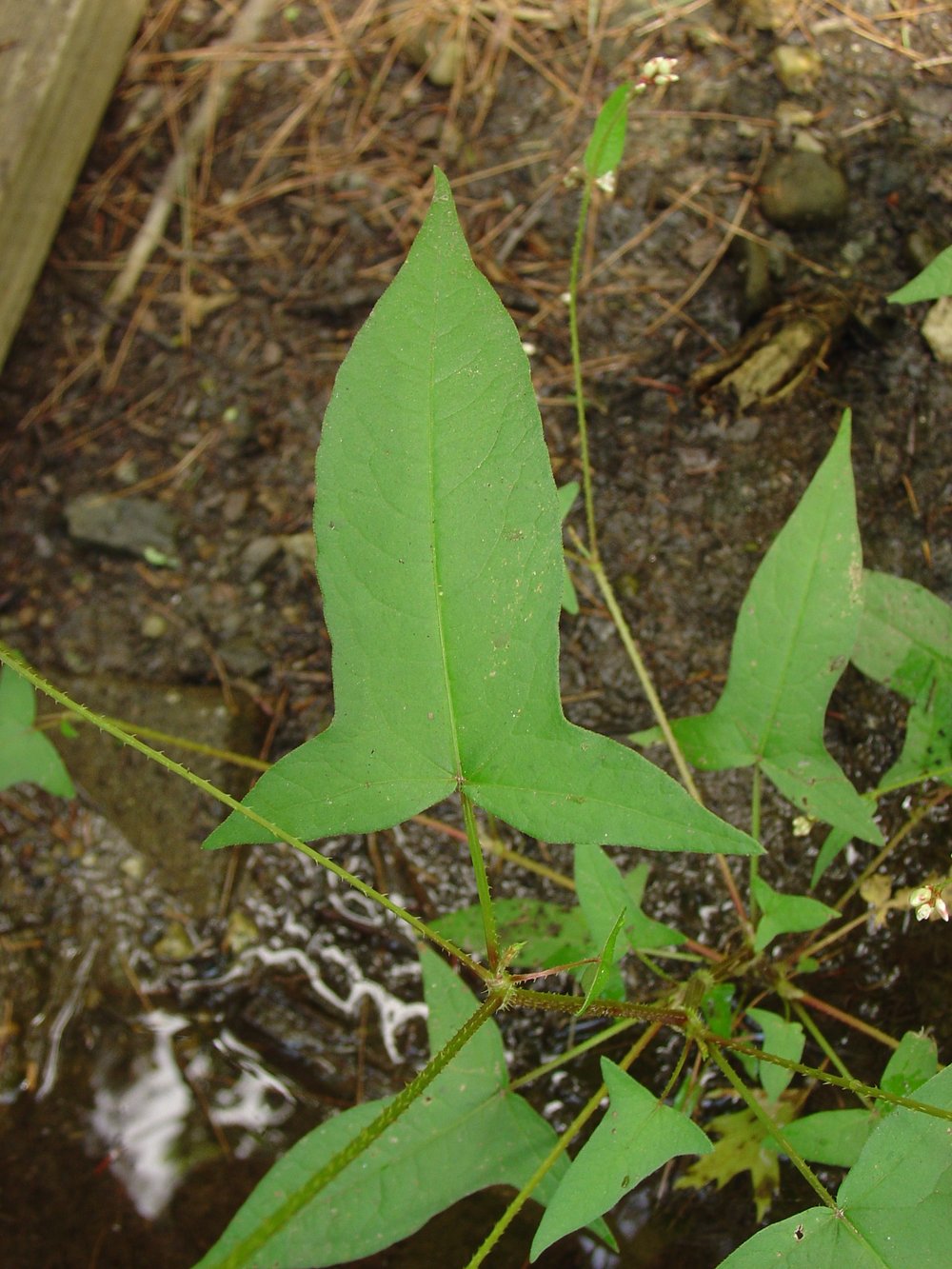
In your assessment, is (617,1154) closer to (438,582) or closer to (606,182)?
(438,582)

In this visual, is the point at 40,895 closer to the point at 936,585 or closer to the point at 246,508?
the point at 246,508

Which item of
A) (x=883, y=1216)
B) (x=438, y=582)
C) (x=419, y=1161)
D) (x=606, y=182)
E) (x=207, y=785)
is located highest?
(x=606, y=182)

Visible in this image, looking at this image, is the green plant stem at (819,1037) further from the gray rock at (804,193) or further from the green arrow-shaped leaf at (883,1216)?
the gray rock at (804,193)

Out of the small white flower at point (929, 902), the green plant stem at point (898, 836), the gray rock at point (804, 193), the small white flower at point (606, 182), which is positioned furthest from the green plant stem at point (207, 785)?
the gray rock at point (804, 193)

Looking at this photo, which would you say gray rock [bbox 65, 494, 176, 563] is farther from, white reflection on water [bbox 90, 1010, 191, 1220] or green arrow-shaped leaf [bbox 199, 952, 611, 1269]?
green arrow-shaped leaf [bbox 199, 952, 611, 1269]

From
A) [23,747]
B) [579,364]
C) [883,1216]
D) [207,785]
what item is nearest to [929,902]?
[883,1216]

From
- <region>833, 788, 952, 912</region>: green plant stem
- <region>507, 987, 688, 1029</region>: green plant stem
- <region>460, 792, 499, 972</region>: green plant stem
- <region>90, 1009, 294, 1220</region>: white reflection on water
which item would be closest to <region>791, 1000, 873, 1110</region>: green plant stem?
<region>833, 788, 952, 912</region>: green plant stem
